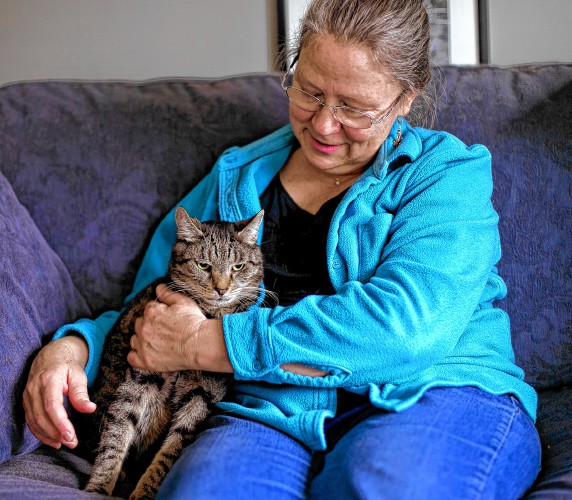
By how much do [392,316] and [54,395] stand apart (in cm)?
72

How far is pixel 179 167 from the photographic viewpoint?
190 cm

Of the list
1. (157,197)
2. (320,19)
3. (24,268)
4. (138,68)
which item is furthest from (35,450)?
(138,68)

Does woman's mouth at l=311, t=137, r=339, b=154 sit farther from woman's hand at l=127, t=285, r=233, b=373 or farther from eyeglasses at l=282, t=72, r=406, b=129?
woman's hand at l=127, t=285, r=233, b=373

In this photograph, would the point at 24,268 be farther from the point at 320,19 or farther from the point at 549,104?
the point at 549,104

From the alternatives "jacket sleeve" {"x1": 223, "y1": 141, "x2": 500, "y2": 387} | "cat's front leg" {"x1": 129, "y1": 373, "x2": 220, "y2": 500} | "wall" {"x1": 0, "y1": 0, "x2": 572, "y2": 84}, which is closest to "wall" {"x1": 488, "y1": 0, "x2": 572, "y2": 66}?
"wall" {"x1": 0, "y1": 0, "x2": 572, "y2": 84}

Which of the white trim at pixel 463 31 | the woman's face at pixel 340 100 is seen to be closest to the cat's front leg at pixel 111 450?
the woman's face at pixel 340 100

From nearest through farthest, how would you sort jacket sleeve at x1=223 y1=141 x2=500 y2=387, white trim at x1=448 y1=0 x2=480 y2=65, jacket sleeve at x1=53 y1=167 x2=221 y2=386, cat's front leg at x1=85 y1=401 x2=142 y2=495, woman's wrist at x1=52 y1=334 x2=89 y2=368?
jacket sleeve at x1=223 y1=141 x2=500 y2=387, cat's front leg at x1=85 y1=401 x2=142 y2=495, woman's wrist at x1=52 y1=334 x2=89 y2=368, jacket sleeve at x1=53 y1=167 x2=221 y2=386, white trim at x1=448 y1=0 x2=480 y2=65

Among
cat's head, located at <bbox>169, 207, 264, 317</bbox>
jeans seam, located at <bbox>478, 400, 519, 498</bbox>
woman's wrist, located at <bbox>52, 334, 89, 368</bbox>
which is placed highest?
cat's head, located at <bbox>169, 207, 264, 317</bbox>

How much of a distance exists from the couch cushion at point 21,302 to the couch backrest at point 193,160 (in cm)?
10

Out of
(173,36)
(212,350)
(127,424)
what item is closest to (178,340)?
(212,350)

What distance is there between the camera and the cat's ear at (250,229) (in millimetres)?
1630

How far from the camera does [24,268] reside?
1629 mm

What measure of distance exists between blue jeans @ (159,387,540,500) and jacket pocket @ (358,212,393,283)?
0.95 ft

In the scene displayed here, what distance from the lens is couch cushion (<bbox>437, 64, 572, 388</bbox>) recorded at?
1795 millimetres
